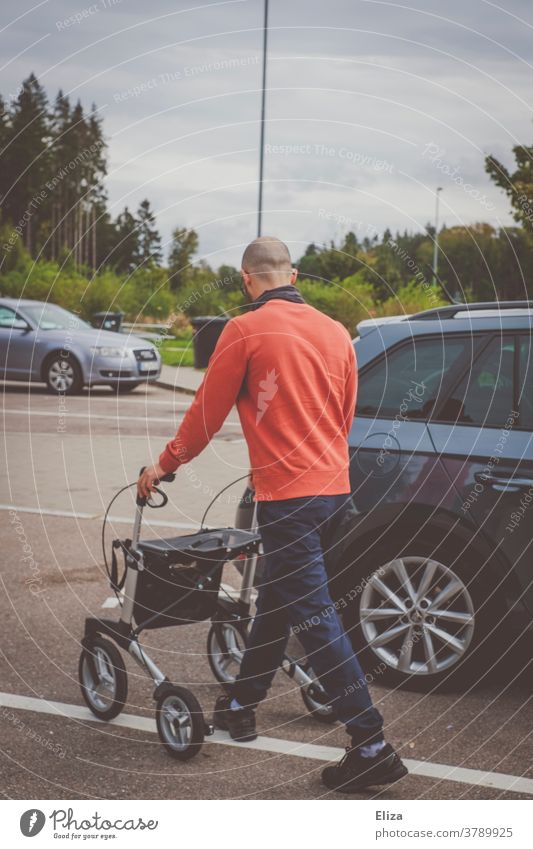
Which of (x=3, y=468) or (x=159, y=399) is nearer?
(x=3, y=468)

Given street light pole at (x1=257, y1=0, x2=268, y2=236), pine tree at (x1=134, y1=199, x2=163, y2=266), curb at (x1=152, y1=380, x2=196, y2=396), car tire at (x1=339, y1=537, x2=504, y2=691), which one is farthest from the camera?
curb at (x1=152, y1=380, x2=196, y2=396)

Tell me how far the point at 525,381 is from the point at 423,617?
3.93 feet

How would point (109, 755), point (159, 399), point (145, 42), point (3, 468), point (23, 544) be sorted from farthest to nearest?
point (159, 399), point (3, 468), point (23, 544), point (145, 42), point (109, 755)

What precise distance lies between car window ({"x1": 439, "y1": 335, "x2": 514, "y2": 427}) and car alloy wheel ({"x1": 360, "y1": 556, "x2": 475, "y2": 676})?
70 cm

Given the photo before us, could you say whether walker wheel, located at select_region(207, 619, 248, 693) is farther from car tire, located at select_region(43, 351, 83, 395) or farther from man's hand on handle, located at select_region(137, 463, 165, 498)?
car tire, located at select_region(43, 351, 83, 395)

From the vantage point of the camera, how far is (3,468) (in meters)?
11.6

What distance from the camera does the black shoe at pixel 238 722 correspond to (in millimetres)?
4258

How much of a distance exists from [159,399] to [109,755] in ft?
50.2

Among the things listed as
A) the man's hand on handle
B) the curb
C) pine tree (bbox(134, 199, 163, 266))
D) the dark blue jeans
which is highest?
pine tree (bbox(134, 199, 163, 266))

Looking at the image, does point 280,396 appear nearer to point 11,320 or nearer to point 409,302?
point 11,320

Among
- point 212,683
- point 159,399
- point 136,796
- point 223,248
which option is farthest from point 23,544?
point 159,399

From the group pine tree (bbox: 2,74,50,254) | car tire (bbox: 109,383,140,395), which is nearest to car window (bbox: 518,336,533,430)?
car tire (bbox: 109,383,140,395)

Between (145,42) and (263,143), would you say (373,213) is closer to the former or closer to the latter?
(263,143)

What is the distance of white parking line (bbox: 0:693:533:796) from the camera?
3908mm
